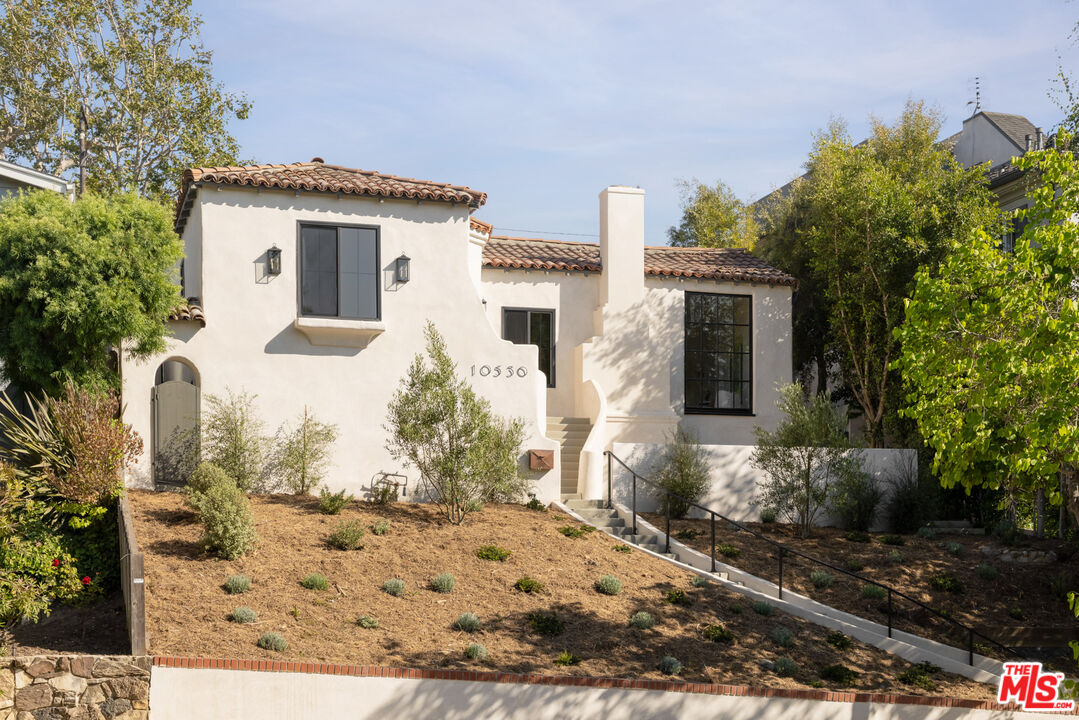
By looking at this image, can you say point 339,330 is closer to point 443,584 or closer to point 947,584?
point 443,584

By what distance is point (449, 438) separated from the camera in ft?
57.0

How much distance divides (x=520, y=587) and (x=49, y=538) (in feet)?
22.7

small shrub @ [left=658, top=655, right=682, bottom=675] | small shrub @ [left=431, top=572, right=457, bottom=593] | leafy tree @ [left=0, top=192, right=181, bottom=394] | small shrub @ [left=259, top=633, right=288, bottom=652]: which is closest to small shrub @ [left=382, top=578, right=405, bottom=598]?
small shrub @ [left=431, top=572, right=457, bottom=593]

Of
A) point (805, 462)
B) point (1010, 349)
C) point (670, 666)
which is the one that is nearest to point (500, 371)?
point (805, 462)

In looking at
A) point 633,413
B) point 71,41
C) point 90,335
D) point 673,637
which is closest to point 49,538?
point 90,335

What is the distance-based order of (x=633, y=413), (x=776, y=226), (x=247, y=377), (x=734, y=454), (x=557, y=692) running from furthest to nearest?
(x=776, y=226)
(x=633, y=413)
(x=734, y=454)
(x=247, y=377)
(x=557, y=692)

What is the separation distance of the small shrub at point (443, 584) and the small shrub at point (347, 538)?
148 centimetres

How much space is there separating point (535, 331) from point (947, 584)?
33.7ft

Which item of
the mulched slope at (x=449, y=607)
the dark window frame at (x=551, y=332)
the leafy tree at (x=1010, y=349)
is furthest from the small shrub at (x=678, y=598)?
the dark window frame at (x=551, y=332)

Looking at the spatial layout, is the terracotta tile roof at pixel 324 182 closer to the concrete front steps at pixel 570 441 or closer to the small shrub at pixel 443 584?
the concrete front steps at pixel 570 441

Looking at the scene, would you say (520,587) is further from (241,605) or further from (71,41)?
(71,41)

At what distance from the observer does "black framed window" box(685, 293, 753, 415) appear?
78.6ft

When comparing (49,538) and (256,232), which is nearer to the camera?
(49,538)

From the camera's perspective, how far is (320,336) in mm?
19016
